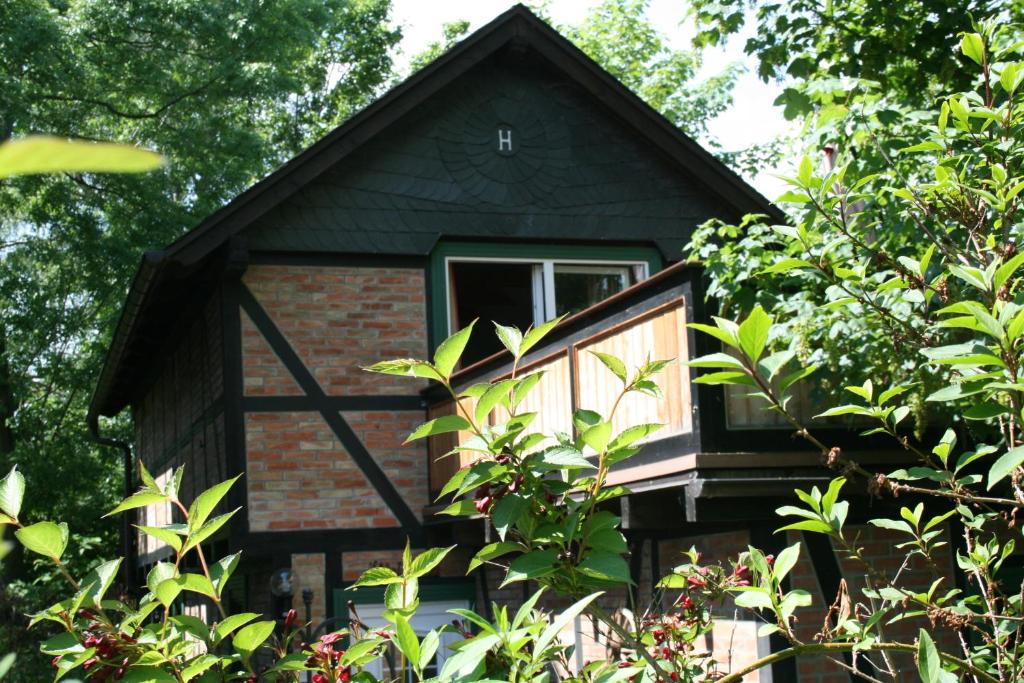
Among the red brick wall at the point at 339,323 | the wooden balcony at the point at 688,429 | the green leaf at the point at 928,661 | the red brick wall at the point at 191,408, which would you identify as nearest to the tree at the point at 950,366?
the green leaf at the point at 928,661

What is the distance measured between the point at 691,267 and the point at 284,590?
471cm

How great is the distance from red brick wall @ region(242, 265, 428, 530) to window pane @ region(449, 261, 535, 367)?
1.64 metres

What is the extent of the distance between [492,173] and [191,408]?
406 centimetres

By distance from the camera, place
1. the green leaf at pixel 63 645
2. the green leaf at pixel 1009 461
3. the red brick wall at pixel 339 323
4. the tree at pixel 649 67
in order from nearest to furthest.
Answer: the green leaf at pixel 63 645, the green leaf at pixel 1009 461, the red brick wall at pixel 339 323, the tree at pixel 649 67

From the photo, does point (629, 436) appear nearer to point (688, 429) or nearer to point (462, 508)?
point (462, 508)

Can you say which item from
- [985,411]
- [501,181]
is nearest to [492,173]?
[501,181]

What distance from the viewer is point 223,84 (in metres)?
22.0

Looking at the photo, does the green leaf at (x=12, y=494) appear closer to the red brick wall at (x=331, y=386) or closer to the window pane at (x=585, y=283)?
the red brick wall at (x=331, y=386)

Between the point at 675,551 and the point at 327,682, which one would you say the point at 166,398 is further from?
the point at 327,682

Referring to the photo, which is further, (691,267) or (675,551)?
(675,551)

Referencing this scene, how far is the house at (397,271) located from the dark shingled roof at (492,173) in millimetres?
18

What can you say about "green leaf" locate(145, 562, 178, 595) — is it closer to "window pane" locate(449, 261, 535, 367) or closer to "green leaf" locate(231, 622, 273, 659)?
"green leaf" locate(231, 622, 273, 659)

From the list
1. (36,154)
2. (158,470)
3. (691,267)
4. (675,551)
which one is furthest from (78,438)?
(36,154)

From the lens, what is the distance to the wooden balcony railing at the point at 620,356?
6898 mm
